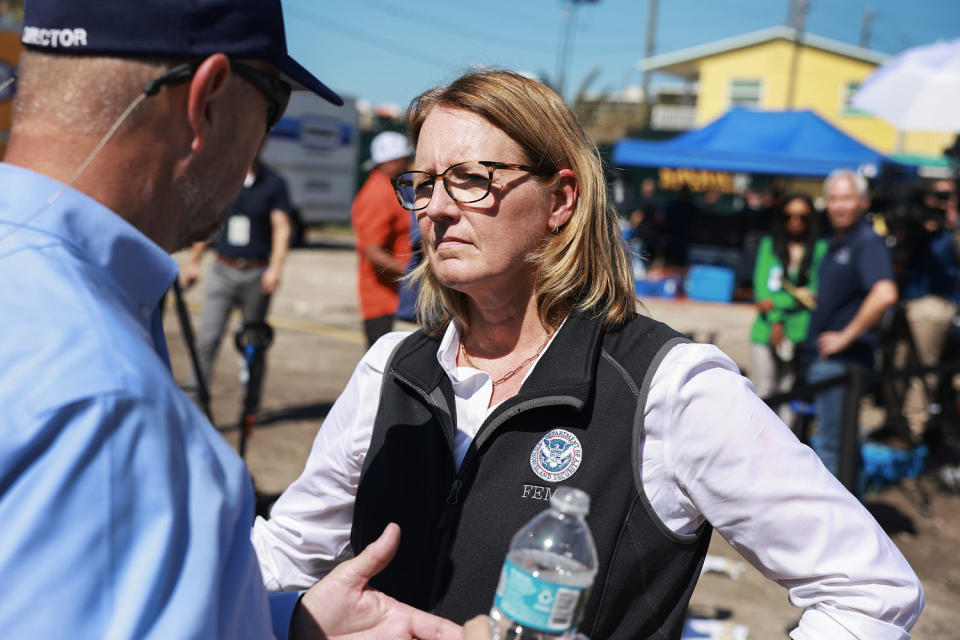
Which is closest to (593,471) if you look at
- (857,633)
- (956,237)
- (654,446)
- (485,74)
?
(654,446)

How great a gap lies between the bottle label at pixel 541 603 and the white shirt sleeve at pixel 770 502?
666 millimetres

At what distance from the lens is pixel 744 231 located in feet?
64.0

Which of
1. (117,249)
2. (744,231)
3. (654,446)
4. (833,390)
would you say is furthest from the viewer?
(744,231)

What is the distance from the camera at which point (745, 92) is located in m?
38.4

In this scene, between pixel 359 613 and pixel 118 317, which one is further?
pixel 359 613

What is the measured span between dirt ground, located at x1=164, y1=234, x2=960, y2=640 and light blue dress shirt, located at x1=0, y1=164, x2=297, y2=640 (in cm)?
386

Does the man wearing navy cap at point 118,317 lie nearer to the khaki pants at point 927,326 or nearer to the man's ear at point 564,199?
the man's ear at point 564,199

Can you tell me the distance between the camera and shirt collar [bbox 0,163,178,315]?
945mm

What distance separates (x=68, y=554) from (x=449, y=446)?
106 centimetres

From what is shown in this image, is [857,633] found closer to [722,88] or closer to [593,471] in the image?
[593,471]

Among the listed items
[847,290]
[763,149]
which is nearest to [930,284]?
[847,290]

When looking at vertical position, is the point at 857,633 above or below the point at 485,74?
below

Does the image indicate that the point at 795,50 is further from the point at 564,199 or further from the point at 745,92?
the point at 564,199

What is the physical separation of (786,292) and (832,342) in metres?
0.84
